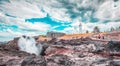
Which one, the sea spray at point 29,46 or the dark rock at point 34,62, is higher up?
the sea spray at point 29,46

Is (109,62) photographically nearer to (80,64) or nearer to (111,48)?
(80,64)

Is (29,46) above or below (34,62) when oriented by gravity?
above

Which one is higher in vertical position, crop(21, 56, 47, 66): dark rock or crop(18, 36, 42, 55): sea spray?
Answer: crop(18, 36, 42, 55): sea spray

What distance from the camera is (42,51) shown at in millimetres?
21875

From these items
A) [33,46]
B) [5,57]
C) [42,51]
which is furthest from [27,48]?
[5,57]

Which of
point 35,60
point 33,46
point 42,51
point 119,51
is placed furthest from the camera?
point 33,46

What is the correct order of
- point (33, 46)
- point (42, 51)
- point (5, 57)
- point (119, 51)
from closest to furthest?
point (5, 57), point (119, 51), point (42, 51), point (33, 46)

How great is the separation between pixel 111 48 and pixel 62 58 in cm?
576

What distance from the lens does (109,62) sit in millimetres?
14203

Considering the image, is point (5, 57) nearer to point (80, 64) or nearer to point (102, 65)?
point (80, 64)

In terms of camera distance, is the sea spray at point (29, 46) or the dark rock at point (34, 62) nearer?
the dark rock at point (34, 62)

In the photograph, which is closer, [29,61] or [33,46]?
[29,61]

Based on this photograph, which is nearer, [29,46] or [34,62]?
[34,62]

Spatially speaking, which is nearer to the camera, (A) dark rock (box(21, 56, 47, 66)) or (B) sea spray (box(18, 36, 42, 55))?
(A) dark rock (box(21, 56, 47, 66))
